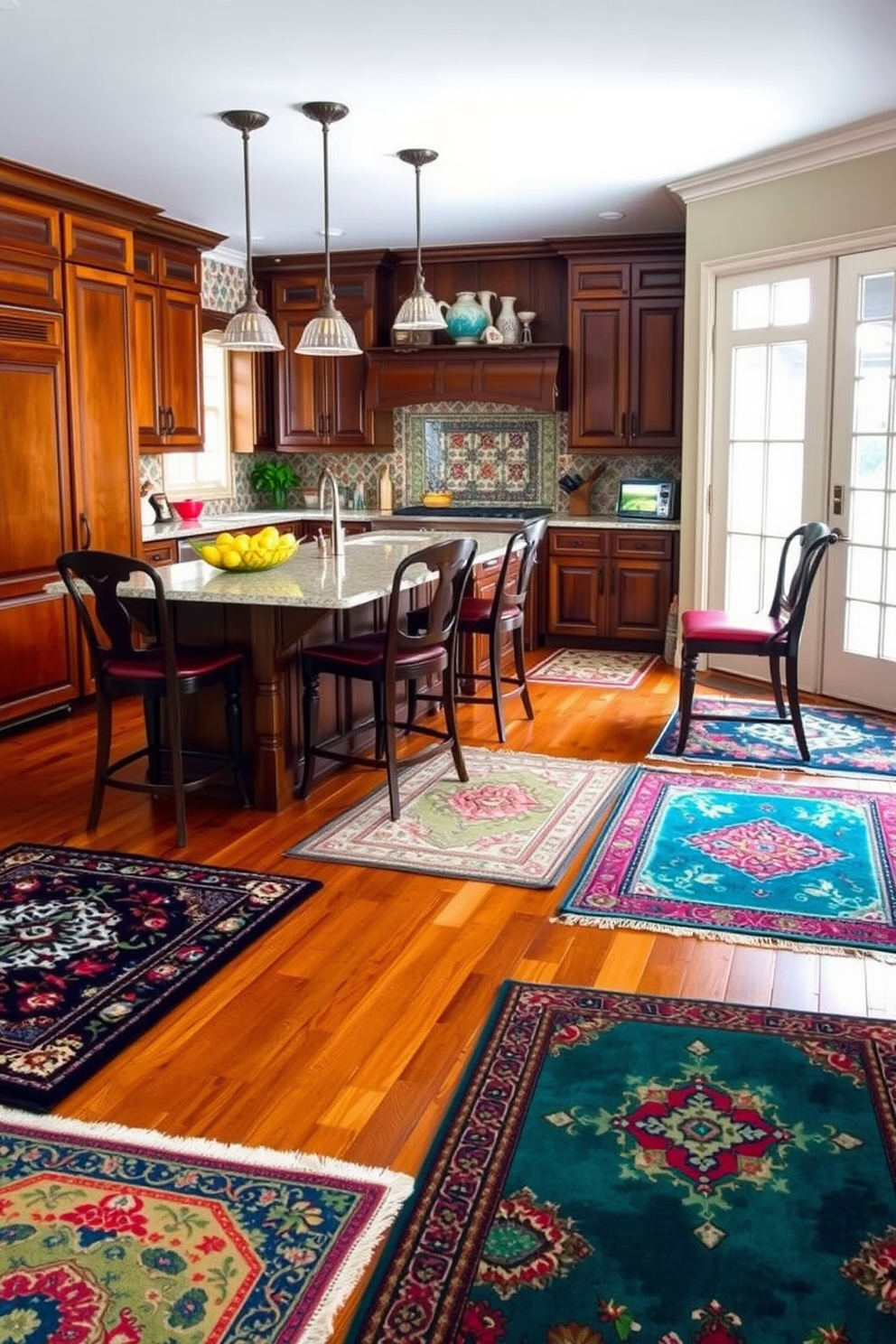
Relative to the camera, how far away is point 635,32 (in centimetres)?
402

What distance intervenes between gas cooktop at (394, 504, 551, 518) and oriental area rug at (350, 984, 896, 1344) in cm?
545

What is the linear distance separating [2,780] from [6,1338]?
3283 millimetres

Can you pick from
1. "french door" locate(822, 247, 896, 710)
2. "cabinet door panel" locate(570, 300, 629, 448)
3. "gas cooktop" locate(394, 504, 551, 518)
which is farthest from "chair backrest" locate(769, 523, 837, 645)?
"gas cooktop" locate(394, 504, 551, 518)

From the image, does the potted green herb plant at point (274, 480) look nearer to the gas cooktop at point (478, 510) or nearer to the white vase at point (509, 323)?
the gas cooktop at point (478, 510)

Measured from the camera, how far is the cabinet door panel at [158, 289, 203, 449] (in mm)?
7004

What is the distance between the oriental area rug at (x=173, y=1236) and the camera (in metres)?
1.88

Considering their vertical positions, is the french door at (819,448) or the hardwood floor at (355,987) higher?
the french door at (819,448)

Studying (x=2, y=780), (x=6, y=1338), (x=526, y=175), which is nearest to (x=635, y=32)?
(x=526, y=175)

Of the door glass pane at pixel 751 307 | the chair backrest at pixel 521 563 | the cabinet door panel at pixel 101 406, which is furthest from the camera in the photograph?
the door glass pane at pixel 751 307

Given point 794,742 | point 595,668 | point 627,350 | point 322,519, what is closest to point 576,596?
point 595,668

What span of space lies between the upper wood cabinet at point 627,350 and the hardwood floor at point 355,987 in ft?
13.6

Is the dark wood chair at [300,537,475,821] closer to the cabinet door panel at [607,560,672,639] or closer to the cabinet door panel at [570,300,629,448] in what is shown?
the cabinet door panel at [607,560,672,639]

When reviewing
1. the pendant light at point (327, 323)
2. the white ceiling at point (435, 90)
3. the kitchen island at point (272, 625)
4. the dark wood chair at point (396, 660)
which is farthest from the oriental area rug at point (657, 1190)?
the white ceiling at point (435, 90)

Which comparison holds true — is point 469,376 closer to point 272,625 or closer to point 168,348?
point 168,348
